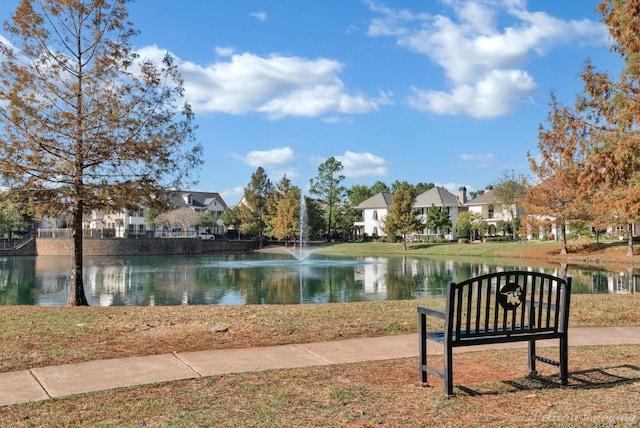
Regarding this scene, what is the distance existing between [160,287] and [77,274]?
11.2m

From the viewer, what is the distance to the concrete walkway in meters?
5.64

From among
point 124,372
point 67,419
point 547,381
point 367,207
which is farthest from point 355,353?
point 367,207

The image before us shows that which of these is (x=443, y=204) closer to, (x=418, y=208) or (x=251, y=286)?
(x=418, y=208)

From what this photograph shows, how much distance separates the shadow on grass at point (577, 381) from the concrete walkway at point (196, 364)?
1.58 metres

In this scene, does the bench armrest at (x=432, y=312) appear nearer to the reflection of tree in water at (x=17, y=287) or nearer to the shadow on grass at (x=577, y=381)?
the shadow on grass at (x=577, y=381)

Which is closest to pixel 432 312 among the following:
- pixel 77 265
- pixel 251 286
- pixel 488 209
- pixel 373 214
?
pixel 77 265

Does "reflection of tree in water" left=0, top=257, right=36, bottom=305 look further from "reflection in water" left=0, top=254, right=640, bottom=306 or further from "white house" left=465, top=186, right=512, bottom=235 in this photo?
"white house" left=465, top=186, right=512, bottom=235

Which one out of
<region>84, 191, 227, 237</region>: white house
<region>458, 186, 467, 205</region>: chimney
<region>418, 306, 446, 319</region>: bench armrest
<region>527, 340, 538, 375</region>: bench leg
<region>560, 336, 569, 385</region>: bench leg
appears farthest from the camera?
<region>84, 191, 227, 237</region>: white house

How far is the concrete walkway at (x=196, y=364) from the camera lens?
564 centimetres

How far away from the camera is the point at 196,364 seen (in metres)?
6.62

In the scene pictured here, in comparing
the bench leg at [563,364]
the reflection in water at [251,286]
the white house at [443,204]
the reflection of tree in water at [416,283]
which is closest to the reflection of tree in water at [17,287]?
the reflection in water at [251,286]

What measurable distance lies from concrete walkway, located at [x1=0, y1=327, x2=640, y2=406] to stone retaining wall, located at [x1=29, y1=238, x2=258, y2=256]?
57.0 meters

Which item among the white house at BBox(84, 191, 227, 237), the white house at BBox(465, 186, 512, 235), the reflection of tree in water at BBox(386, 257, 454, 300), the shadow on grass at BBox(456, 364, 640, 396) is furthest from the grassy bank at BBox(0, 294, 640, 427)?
the white house at BBox(84, 191, 227, 237)

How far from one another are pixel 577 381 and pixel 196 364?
425 cm
